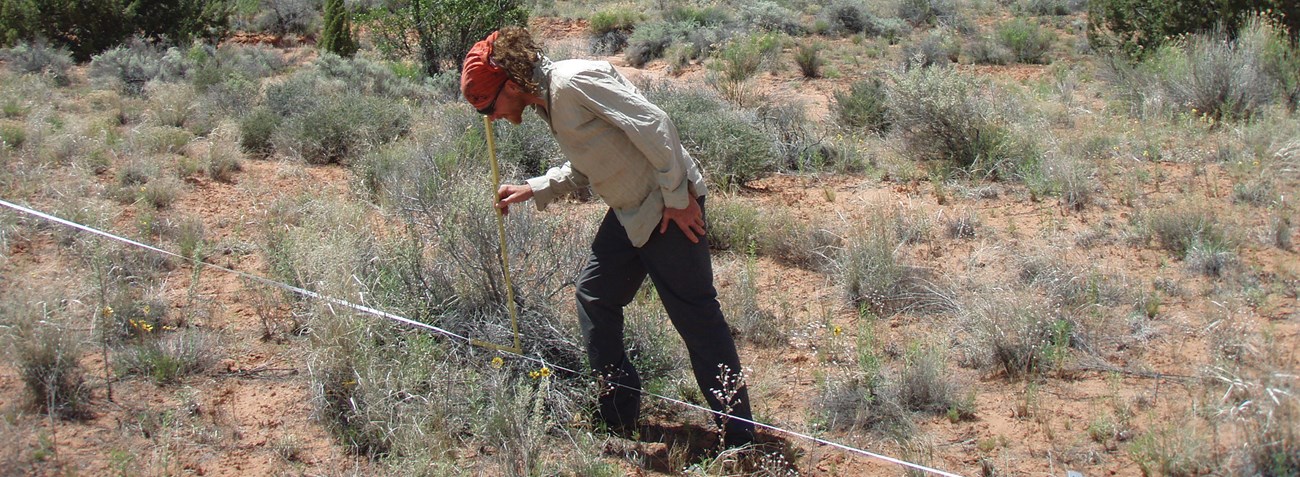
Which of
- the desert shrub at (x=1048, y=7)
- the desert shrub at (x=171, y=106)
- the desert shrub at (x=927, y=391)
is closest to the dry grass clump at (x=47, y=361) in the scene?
the desert shrub at (x=927, y=391)

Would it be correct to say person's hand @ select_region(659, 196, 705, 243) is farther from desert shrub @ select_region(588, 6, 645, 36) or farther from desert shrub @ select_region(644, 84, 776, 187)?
desert shrub @ select_region(588, 6, 645, 36)

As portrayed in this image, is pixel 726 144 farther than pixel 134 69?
No

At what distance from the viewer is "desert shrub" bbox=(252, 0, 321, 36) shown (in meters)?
17.5

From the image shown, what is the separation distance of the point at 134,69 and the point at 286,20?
7.44 meters

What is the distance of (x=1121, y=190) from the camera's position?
620 cm

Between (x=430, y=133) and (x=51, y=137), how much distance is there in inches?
99.8

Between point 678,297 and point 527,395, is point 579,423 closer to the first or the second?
point 527,395

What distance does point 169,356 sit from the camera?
13.5 ft

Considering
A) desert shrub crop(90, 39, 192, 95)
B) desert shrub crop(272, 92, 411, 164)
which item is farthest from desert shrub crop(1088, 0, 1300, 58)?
desert shrub crop(90, 39, 192, 95)

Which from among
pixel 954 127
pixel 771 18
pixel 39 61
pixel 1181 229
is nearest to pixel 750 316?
pixel 1181 229

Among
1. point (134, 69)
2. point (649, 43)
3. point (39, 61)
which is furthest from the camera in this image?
point (649, 43)

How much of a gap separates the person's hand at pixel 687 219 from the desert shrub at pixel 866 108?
5.18m

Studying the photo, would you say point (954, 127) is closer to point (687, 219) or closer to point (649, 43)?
point (687, 219)

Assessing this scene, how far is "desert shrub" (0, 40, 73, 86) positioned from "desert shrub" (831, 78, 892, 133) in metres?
7.59
